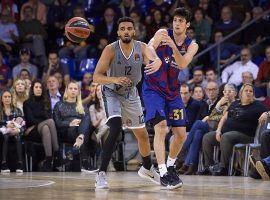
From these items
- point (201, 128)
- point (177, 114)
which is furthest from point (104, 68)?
point (201, 128)

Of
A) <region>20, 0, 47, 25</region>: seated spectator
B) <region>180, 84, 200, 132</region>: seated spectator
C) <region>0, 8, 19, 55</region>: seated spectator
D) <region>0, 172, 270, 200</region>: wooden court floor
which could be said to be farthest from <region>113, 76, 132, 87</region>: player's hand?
<region>20, 0, 47, 25</region>: seated spectator

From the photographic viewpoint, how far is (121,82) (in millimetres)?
7133

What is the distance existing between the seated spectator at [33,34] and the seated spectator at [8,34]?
0.18 metres

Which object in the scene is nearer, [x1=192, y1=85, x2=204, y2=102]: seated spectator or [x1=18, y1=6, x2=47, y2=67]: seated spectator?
[x1=192, y1=85, x2=204, y2=102]: seated spectator

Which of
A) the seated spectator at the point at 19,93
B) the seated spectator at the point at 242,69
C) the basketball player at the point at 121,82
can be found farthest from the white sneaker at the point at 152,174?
the seated spectator at the point at 242,69

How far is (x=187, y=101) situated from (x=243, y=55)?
1964 mm

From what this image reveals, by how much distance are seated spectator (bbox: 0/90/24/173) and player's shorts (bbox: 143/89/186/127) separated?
14.4ft

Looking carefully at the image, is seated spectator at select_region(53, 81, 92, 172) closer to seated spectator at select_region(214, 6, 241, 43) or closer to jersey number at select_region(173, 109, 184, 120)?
seated spectator at select_region(214, 6, 241, 43)

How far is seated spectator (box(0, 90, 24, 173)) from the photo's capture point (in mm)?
11508

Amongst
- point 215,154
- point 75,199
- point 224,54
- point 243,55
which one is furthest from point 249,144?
point 75,199

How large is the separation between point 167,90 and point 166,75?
17 cm

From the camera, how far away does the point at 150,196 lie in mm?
6352

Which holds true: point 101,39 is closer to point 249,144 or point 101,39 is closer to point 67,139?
point 67,139

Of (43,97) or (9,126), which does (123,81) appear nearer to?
(9,126)
